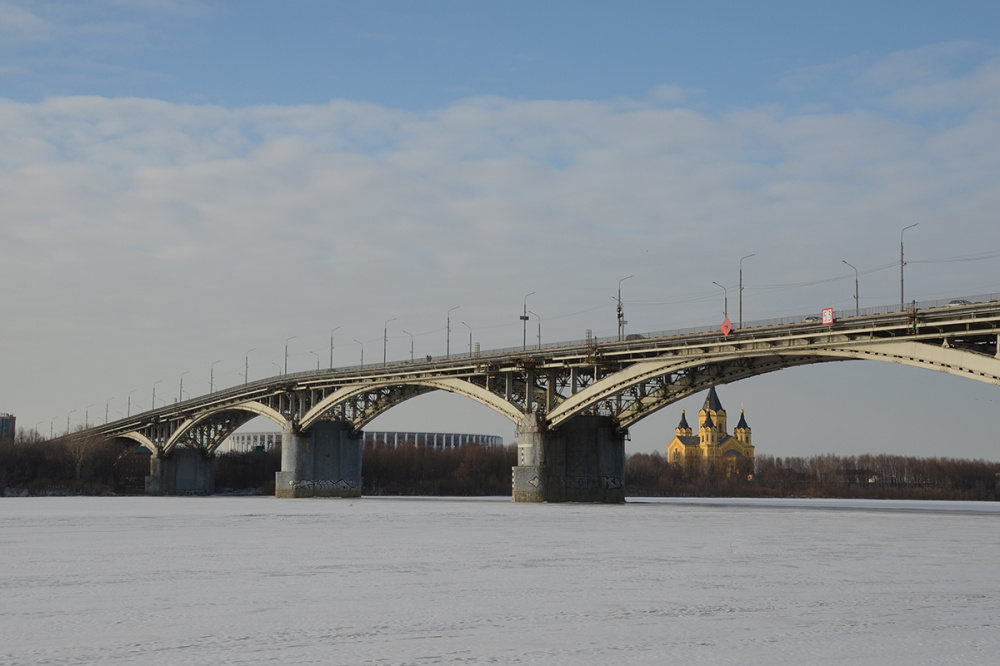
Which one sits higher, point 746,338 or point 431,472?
point 746,338

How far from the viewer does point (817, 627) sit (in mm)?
13805

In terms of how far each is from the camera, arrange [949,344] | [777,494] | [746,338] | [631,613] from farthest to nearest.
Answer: [777,494] → [746,338] → [949,344] → [631,613]

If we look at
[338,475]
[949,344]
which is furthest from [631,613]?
[338,475]

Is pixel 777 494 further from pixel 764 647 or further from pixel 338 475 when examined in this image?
pixel 764 647

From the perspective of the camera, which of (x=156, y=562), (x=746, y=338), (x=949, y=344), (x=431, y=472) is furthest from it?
(x=431, y=472)

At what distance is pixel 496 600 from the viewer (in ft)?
53.7

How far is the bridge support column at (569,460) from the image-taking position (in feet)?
222

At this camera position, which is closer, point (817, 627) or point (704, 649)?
point (704, 649)

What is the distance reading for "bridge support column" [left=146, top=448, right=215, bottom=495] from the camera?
123812mm

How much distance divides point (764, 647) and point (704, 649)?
2.43 ft

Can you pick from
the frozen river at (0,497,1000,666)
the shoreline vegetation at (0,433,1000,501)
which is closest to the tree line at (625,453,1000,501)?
the shoreline vegetation at (0,433,1000,501)

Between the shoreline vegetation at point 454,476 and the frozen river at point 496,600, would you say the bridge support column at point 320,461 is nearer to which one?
the shoreline vegetation at point 454,476

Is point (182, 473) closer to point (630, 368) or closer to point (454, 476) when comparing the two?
point (454, 476)

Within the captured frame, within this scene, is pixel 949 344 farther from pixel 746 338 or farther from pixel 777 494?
pixel 777 494
